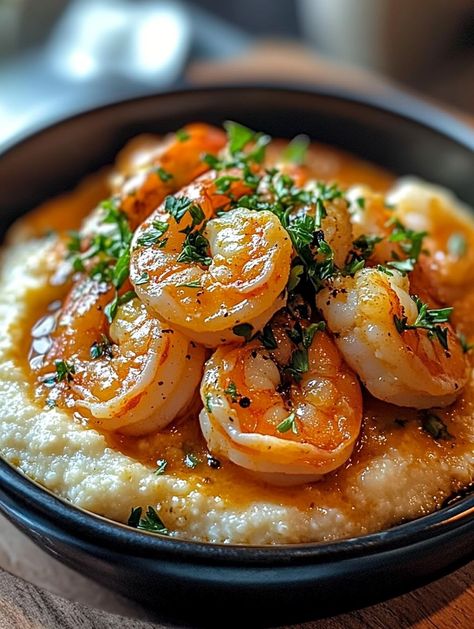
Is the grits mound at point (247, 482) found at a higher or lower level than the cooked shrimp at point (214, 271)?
lower

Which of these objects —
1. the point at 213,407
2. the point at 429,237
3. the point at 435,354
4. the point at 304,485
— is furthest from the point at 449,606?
the point at 429,237

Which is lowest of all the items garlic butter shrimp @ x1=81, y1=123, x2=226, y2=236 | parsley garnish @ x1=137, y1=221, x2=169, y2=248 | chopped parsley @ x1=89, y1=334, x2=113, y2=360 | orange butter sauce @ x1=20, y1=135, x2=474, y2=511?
orange butter sauce @ x1=20, y1=135, x2=474, y2=511

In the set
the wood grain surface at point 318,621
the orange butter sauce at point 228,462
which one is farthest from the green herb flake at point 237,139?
the wood grain surface at point 318,621

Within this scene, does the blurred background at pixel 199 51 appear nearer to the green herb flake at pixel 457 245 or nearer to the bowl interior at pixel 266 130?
the bowl interior at pixel 266 130

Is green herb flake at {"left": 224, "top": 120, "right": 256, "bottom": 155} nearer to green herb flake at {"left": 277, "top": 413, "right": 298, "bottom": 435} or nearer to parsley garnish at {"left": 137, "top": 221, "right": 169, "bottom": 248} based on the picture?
parsley garnish at {"left": 137, "top": 221, "right": 169, "bottom": 248}

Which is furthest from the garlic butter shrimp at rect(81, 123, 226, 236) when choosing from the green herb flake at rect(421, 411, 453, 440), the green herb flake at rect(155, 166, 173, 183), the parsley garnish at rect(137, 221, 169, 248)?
the green herb flake at rect(421, 411, 453, 440)

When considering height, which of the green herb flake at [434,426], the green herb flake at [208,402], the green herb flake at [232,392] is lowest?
the green herb flake at [434,426]

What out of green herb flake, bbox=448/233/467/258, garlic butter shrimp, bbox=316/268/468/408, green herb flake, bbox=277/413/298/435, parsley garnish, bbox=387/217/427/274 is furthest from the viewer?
green herb flake, bbox=448/233/467/258

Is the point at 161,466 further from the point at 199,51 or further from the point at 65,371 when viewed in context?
the point at 199,51
